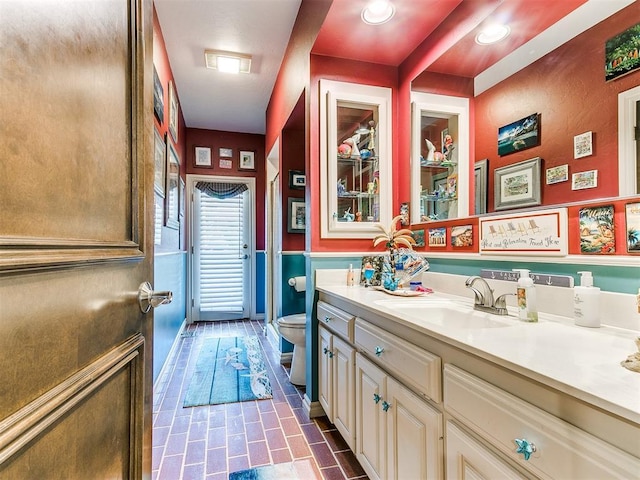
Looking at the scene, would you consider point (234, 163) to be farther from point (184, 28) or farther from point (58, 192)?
point (58, 192)

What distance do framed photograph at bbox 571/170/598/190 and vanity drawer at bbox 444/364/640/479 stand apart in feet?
2.67

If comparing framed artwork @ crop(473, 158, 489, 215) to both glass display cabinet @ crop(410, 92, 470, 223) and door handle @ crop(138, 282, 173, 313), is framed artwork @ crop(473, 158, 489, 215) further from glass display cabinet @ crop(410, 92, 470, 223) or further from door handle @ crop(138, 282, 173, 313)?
door handle @ crop(138, 282, 173, 313)

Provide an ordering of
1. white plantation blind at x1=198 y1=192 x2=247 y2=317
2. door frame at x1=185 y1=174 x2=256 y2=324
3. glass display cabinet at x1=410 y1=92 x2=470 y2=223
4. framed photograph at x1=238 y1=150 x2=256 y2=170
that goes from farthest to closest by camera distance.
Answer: framed photograph at x1=238 y1=150 x2=256 y2=170
white plantation blind at x1=198 y1=192 x2=247 y2=317
door frame at x1=185 y1=174 x2=256 y2=324
glass display cabinet at x1=410 y1=92 x2=470 y2=223

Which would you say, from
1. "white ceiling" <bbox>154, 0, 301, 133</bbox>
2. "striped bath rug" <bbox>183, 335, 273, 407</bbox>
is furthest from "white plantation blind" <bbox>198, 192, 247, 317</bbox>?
"white ceiling" <bbox>154, 0, 301, 133</bbox>

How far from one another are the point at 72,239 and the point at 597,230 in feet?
4.77

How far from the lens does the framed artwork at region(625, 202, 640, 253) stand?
99cm

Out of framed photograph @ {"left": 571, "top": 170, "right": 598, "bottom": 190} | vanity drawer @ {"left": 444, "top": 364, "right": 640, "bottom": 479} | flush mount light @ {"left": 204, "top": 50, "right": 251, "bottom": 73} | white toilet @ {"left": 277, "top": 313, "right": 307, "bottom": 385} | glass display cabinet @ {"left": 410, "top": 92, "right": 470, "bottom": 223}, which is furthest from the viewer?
flush mount light @ {"left": 204, "top": 50, "right": 251, "bottom": 73}

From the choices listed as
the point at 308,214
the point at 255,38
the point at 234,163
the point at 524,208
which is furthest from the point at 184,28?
the point at 524,208

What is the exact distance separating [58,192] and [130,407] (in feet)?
1.68

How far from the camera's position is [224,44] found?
2.73 m

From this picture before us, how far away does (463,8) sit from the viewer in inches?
66.6

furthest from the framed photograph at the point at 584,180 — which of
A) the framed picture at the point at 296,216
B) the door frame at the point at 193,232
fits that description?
the door frame at the point at 193,232

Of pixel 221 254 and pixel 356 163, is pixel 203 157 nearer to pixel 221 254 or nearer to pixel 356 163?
pixel 221 254

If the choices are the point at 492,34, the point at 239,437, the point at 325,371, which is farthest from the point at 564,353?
the point at 239,437
